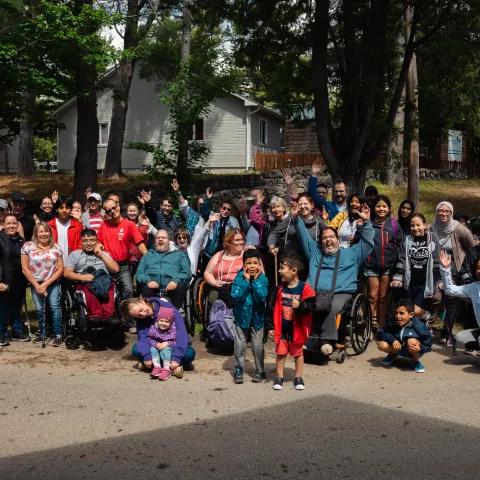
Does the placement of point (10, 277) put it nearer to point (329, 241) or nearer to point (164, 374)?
point (164, 374)

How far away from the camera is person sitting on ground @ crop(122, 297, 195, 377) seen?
6723 mm

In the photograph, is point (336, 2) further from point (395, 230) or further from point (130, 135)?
point (130, 135)

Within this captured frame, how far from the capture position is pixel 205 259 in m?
9.10

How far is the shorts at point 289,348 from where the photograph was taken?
20.8ft

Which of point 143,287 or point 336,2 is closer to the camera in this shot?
point 143,287

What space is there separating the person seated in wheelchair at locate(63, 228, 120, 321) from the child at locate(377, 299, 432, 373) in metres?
3.22

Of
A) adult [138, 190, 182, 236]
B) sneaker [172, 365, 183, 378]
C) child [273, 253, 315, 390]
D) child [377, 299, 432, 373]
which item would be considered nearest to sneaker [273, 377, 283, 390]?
child [273, 253, 315, 390]

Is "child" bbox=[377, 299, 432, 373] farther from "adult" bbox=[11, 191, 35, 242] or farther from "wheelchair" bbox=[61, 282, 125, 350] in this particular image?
"adult" bbox=[11, 191, 35, 242]

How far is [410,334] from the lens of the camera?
22.6ft

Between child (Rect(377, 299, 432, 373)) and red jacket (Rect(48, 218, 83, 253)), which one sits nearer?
child (Rect(377, 299, 432, 373))

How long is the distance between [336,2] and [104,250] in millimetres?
7580

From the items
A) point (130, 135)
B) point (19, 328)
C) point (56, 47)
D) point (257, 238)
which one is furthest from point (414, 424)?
point (130, 135)

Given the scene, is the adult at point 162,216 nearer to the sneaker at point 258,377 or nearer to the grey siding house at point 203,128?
the sneaker at point 258,377

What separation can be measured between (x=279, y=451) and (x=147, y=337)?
2618mm
